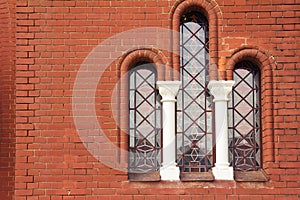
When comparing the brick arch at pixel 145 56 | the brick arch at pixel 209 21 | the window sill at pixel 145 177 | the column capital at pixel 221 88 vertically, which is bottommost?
the window sill at pixel 145 177

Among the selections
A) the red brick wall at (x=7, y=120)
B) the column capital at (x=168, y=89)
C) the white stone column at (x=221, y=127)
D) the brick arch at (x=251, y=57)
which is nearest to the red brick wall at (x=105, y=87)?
the brick arch at (x=251, y=57)

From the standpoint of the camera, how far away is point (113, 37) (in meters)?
9.10

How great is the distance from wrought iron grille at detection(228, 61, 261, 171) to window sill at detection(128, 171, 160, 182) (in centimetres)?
100

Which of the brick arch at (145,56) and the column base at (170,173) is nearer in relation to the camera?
the column base at (170,173)

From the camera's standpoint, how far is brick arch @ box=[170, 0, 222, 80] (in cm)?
908

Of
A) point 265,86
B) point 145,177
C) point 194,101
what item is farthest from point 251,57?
point 145,177

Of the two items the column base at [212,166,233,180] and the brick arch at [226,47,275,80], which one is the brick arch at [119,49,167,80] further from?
the column base at [212,166,233,180]

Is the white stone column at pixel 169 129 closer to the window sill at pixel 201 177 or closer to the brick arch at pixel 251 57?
the window sill at pixel 201 177

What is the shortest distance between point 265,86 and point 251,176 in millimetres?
1164

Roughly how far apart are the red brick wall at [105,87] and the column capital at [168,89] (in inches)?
22.7

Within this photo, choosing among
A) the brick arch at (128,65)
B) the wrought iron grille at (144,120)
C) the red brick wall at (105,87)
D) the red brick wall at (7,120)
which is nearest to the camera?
the red brick wall at (105,87)

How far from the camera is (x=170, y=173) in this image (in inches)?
349

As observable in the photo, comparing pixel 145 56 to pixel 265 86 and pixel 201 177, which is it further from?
pixel 201 177

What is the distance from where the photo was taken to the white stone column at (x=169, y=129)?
349 inches
